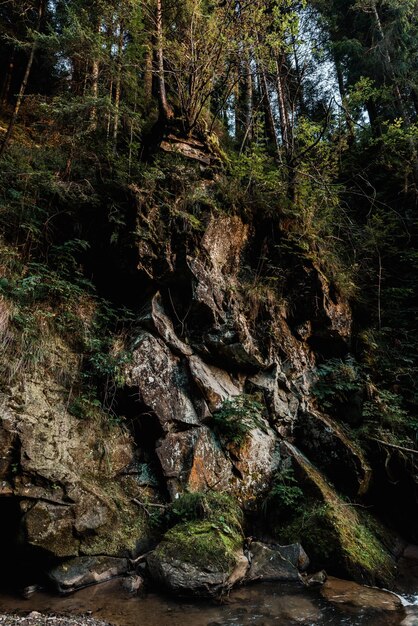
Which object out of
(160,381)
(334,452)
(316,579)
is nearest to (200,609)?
(316,579)

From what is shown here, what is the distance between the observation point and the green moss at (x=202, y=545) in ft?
14.6

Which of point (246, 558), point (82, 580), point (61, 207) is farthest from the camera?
point (61, 207)

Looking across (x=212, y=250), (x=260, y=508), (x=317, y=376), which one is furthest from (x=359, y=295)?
(x=260, y=508)

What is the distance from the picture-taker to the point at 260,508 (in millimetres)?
5992

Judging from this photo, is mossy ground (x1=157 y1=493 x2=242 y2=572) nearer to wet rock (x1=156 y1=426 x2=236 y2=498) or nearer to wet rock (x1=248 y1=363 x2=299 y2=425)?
wet rock (x1=156 y1=426 x2=236 y2=498)

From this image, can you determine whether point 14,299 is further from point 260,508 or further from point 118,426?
point 260,508

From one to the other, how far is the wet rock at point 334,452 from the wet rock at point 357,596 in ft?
6.14

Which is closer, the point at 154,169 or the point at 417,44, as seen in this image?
the point at 154,169

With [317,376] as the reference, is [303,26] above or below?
above

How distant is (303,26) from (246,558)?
2017cm

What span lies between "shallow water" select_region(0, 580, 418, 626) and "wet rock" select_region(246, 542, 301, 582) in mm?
386

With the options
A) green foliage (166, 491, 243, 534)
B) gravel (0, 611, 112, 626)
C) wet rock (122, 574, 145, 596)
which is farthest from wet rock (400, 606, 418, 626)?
gravel (0, 611, 112, 626)

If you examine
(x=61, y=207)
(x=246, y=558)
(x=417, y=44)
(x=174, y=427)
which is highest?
(x=417, y=44)

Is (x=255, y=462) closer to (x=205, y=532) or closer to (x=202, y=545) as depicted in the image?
(x=205, y=532)
